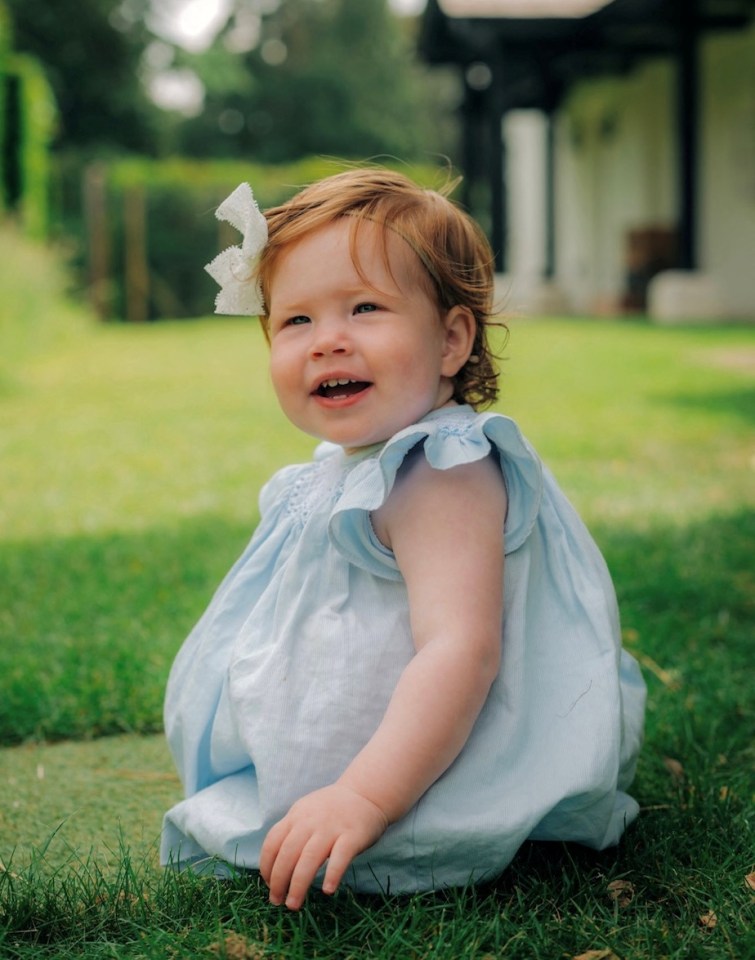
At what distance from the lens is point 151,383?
8.31 m

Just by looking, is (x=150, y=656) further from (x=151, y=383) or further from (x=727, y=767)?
(x=151, y=383)

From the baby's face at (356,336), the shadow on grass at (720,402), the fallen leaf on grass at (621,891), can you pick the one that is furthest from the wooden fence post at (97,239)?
the fallen leaf on grass at (621,891)

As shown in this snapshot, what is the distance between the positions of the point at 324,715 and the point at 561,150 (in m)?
19.4

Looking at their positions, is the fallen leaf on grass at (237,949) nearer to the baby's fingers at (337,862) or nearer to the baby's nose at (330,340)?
the baby's fingers at (337,862)

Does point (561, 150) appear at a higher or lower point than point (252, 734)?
higher

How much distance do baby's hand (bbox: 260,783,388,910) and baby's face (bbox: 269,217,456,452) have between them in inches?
19.6

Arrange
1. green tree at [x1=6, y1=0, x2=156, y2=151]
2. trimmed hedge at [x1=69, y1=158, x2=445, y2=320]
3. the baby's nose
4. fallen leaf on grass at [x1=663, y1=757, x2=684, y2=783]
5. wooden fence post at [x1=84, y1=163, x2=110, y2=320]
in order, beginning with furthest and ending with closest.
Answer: green tree at [x1=6, y1=0, x2=156, y2=151], trimmed hedge at [x1=69, y1=158, x2=445, y2=320], wooden fence post at [x1=84, y1=163, x2=110, y2=320], fallen leaf on grass at [x1=663, y1=757, x2=684, y2=783], the baby's nose

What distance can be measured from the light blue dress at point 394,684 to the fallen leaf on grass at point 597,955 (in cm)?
15

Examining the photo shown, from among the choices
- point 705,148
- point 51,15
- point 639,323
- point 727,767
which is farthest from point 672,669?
point 51,15

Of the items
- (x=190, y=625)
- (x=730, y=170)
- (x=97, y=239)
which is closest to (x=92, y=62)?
(x=97, y=239)

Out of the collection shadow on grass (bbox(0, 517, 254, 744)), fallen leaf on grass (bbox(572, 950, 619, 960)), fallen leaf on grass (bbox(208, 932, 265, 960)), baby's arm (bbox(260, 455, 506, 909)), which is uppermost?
baby's arm (bbox(260, 455, 506, 909))

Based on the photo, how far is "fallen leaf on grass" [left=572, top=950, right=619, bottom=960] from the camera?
1364mm

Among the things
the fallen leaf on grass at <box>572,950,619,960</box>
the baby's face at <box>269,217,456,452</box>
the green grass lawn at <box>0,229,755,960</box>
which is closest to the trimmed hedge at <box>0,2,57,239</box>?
the green grass lawn at <box>0,229,755,960</box>

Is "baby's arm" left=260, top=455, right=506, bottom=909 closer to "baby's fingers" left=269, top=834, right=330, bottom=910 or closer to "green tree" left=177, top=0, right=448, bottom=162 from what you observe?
"baby's fingers" left=269, top=834, right=330, bottom=910
